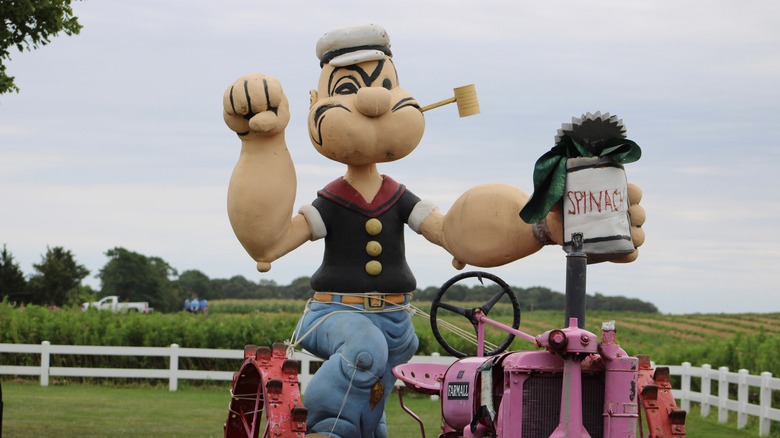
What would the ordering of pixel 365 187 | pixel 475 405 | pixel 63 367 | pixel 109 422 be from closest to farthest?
pixel 475 405 → pixel 365 187 → pixel 109 422 → pixel 63 367

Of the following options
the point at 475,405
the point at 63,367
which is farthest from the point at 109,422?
the point at 475,405

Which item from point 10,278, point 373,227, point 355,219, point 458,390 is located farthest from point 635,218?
point 10,278

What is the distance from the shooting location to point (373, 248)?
6988 millimetres

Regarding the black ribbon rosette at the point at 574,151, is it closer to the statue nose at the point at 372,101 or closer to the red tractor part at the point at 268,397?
the statue nose at the point at 372,101

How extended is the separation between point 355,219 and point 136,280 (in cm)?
4315

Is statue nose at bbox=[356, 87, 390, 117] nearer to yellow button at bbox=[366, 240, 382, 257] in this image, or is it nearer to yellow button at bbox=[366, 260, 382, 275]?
yellow button at bbox=[366, 240, 382, 257]

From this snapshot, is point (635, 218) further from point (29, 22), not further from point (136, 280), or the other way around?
point (136, 280)

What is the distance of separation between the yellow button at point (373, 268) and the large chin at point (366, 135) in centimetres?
66

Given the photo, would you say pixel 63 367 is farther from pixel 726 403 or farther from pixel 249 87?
pixel 249 87

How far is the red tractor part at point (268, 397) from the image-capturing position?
6344 mm

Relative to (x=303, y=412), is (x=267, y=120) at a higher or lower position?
higher

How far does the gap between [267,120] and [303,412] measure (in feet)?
5.69

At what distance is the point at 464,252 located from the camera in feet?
22.3

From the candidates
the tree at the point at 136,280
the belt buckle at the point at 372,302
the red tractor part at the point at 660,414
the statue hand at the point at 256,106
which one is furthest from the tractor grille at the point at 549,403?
the tree at the point at 136,280
